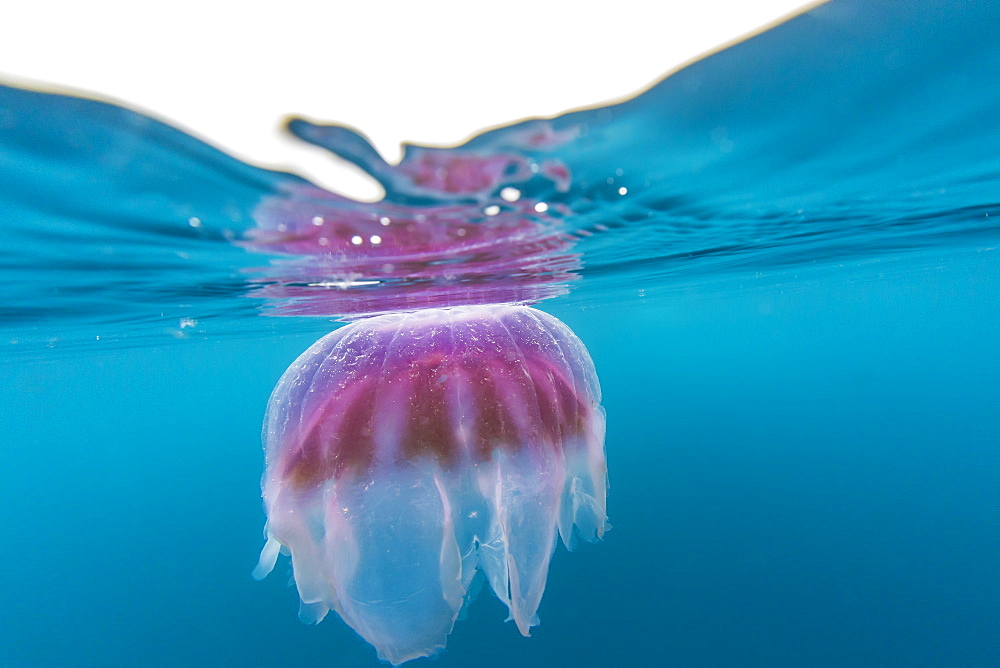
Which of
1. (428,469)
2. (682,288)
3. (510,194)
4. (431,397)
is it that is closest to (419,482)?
(428,469)

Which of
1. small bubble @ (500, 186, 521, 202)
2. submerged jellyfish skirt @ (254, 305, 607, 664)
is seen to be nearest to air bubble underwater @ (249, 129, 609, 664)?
submerged jellyfish skirt @ (254, 305, 607, 664)

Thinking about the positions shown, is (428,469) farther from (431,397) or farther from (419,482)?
(431,397)

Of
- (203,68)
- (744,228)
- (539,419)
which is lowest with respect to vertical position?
(539,419)

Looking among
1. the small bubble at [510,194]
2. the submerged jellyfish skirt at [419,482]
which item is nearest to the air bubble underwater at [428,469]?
the submerged jellyfish skirt at [419,482]

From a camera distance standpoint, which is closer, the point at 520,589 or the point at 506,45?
the point at 506,45

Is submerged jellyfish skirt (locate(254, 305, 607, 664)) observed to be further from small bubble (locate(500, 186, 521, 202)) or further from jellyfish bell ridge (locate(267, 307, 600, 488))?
small bubble (locate(500, 186, 521, 202))

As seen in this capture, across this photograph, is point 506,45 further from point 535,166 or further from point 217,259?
point 217,259

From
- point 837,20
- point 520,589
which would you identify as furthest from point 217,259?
point 837,20
